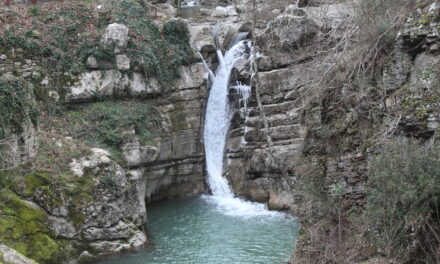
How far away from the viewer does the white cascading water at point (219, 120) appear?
1728 cm

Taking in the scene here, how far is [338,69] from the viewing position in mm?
8008

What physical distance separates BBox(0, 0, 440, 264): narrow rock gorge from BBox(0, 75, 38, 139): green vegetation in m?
0.04

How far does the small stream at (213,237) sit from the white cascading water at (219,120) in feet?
4.20

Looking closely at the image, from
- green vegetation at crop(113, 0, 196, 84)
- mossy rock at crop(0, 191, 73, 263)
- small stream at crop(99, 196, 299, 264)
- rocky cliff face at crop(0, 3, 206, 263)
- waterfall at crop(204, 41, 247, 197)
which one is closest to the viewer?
mossy rock at crop(0, 191, 73, 263)

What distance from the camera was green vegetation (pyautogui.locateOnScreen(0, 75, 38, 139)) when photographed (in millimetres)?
10070

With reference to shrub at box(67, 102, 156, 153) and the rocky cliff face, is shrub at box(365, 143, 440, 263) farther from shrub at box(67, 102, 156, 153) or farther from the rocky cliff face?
shrub at box(67, 102, 156, 153)

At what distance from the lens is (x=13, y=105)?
1028 centimetres

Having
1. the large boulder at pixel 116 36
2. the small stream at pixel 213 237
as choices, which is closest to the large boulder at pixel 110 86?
the large boulder at pixel 116 36

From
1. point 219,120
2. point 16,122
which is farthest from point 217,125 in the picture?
point 16,122

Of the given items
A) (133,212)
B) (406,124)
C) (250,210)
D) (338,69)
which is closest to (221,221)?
(250,210)

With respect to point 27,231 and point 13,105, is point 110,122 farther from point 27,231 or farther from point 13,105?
point 27,231

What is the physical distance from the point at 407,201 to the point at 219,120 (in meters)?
13.2

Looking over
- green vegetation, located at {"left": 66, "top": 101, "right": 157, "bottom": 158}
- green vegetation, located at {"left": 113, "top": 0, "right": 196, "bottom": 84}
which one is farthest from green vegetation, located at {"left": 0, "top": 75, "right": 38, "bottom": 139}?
green vegetation, located at {"left": 113, "top": 0, "right": 196, "bottom": 84}

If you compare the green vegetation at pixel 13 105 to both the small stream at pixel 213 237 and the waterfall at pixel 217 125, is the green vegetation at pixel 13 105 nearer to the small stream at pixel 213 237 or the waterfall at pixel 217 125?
the small stream at pixel 213 237
